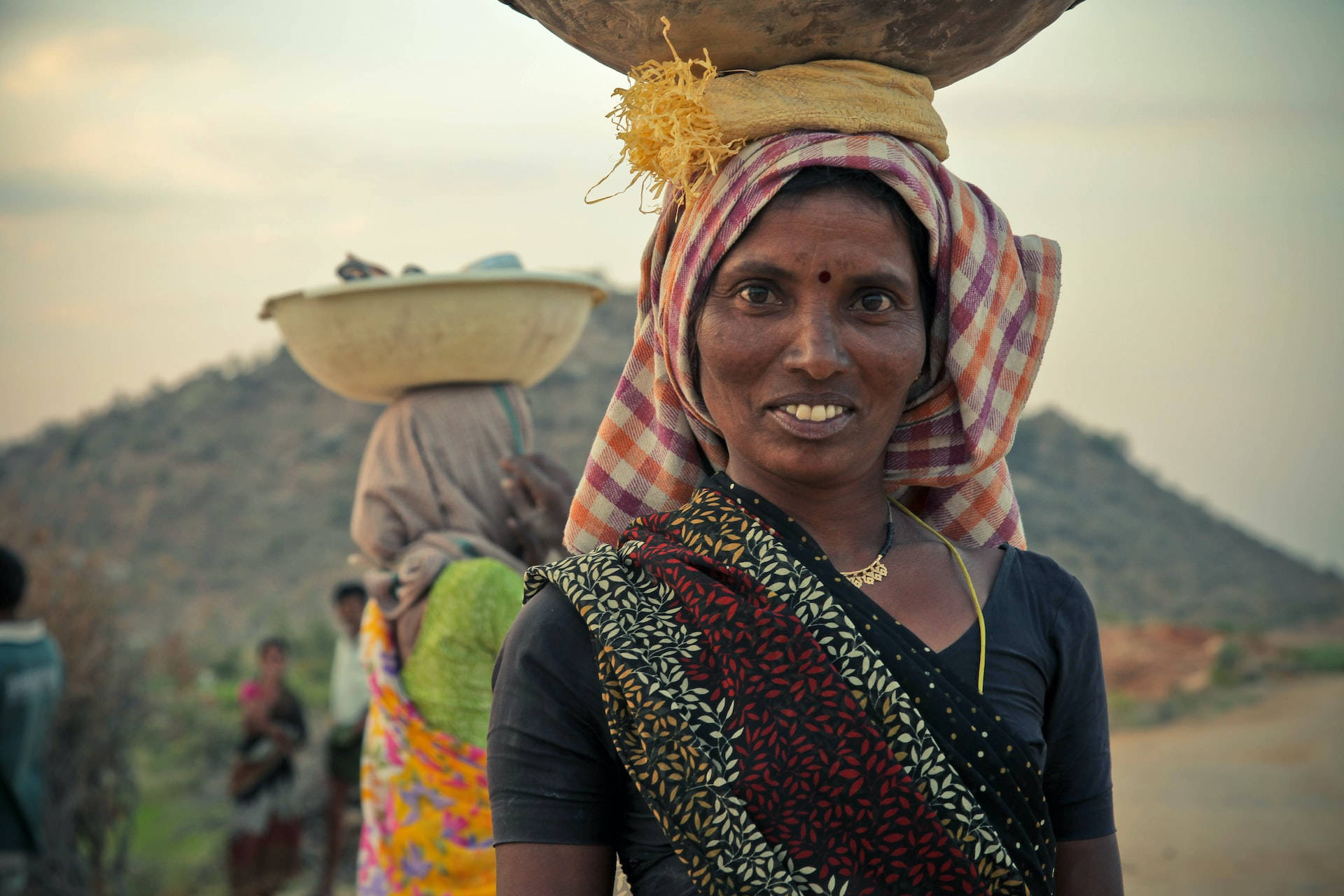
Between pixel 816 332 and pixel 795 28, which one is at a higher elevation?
pixel 795 28

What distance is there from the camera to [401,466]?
3.82 m

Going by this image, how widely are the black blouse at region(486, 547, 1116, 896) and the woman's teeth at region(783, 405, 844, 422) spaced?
357mm

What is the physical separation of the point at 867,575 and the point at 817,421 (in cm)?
25

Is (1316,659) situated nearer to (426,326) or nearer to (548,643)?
(426,326)

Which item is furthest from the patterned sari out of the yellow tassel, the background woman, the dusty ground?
the dusty ground

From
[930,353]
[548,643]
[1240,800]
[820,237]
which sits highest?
[820,237]

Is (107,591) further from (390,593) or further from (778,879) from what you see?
(778,879)

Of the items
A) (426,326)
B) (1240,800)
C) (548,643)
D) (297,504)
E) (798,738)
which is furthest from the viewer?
(297,504)

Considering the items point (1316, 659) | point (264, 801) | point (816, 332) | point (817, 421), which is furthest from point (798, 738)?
point (1316, 659)

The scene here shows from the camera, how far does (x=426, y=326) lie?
3.67 metres

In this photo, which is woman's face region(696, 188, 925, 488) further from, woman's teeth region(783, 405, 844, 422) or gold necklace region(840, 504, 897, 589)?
gold necklace region(840, 504, 897, 589)

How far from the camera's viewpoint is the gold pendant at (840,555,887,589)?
1726 millimetres

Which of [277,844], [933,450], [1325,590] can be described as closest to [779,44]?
[933,450]

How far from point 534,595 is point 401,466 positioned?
2.22 metres
